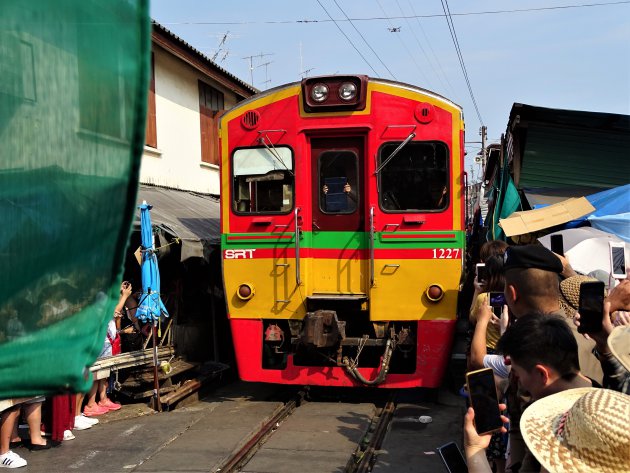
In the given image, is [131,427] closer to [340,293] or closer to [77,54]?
[340,293]

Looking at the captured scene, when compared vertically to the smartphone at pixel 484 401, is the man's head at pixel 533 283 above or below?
above

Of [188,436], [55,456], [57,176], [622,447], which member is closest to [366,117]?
[188,436]

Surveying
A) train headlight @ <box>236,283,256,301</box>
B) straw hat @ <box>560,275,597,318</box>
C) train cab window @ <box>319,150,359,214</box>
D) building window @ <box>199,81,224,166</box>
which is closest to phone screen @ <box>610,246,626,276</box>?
straw hat @ <box>560,275,597,318</box>

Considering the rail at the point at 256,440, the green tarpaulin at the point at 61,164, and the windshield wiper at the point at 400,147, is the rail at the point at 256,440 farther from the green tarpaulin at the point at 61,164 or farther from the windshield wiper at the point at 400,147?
the green tarpaulin at the point at 61,164

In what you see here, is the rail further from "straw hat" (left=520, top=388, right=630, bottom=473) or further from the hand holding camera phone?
"straw hat" (left=520, top=388, right=630, bottom=473)

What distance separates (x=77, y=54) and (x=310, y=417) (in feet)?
21.2

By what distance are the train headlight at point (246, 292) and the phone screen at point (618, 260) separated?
14.2 feet

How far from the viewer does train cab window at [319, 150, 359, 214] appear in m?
7.48

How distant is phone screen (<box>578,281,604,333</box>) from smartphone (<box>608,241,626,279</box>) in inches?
39.5

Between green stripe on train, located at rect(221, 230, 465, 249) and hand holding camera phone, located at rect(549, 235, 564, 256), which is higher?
green stripe on train, located at rect(221, 230, 465, 249)

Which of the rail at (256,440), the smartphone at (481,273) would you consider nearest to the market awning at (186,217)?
the rail at (256,440)

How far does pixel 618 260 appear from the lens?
3832mm

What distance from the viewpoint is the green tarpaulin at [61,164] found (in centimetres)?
108

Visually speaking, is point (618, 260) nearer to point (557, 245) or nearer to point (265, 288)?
point (557, 245)
